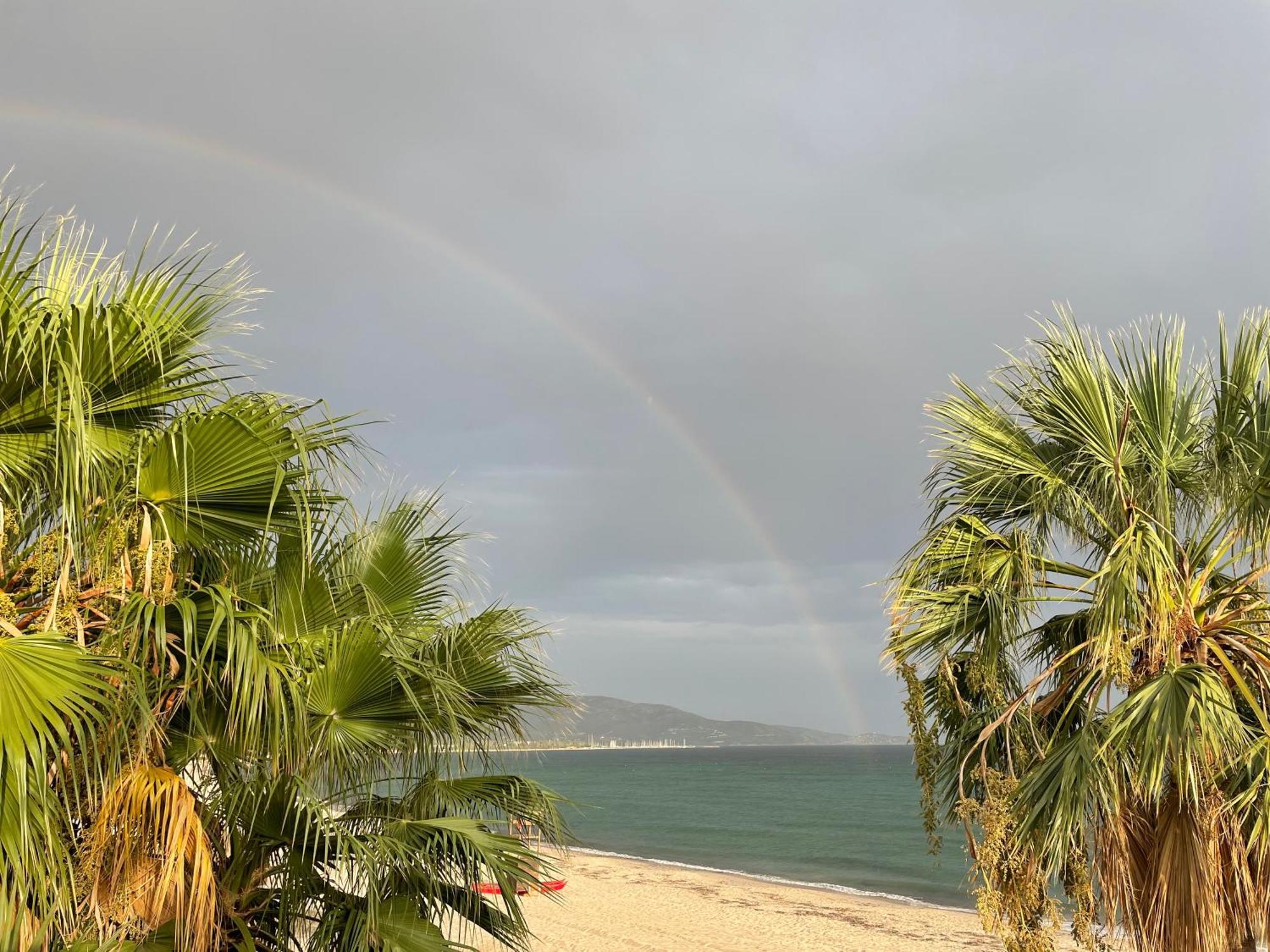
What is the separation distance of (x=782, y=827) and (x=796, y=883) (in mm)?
24442

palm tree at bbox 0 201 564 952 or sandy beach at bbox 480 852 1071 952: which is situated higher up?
palm tree at bbox 0 201 564 952

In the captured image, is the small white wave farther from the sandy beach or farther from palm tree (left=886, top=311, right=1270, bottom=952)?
palm tree (left=886, top=311, right=1270, bottom=952)

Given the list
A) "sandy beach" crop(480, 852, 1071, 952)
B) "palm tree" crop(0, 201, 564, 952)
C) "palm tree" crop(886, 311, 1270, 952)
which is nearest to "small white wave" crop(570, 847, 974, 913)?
"sandy beach" crop(480, 852, 1071, 952)

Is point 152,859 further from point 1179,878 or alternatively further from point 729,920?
point 729,920

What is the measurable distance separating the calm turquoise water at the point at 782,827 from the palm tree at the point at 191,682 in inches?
39.4

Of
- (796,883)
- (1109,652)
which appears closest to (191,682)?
(1109,652)

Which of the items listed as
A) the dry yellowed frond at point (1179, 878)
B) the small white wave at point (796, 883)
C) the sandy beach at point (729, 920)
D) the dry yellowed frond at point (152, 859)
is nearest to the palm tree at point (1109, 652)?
the dry yellowed frond at point (1179, 878)

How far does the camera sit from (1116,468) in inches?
261

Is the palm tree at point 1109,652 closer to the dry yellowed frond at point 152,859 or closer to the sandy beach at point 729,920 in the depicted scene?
the dry yellowed frond at point 152,859

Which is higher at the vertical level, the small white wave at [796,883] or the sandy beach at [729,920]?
the sandy beach at [729,920]

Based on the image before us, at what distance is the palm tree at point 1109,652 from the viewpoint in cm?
613

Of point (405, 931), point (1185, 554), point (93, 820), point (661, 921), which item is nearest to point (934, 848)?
point (1185, 554)

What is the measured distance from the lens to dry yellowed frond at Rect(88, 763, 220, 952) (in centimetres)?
446

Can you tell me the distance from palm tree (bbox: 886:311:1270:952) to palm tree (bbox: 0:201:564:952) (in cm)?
321
